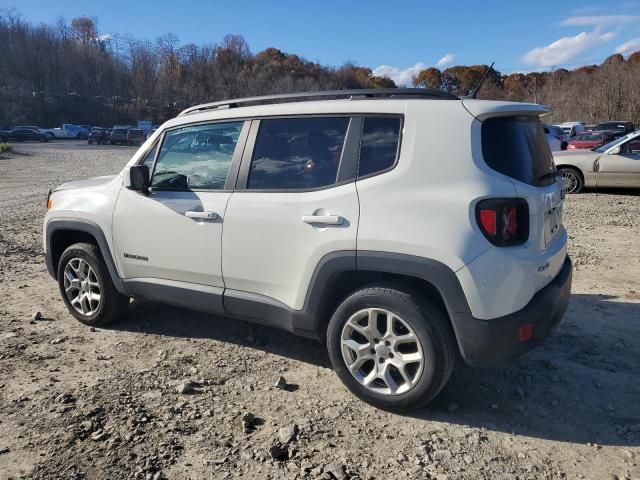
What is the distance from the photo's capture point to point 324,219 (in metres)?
3.24

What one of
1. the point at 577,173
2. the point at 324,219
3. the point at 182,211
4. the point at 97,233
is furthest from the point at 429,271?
the point at 577,173

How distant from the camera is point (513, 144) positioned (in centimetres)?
312

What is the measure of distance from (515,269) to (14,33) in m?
109

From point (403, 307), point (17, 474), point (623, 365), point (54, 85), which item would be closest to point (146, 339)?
point (17, 474)

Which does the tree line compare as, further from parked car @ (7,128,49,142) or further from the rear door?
the rear door

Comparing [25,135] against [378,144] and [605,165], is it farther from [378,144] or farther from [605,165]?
[378,144]

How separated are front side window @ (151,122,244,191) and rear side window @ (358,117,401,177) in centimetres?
106

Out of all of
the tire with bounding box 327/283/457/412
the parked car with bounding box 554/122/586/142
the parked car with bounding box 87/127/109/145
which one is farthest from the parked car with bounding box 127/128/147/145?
the tire with bounding box 327/283/457/412

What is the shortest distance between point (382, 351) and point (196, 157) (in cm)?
205

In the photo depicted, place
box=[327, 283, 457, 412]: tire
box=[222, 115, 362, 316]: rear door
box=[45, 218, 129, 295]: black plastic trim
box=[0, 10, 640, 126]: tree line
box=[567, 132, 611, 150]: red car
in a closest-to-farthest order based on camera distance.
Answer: box=[327, 283, 457, 412]: tire < box=[222, 115, 362, 316]: rear door < box=[45, 218, 129, 295]: black plastic trim < box=[567, 132, 611, 150]: red car < box=[0, 10, 640, 126]: tree line

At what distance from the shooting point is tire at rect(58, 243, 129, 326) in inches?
177

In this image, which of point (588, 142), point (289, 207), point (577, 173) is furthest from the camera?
point (588, 142)

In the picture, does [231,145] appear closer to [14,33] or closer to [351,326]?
[351,326]

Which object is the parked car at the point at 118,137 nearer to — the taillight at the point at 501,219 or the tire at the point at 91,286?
the tire at the point at 91,286
